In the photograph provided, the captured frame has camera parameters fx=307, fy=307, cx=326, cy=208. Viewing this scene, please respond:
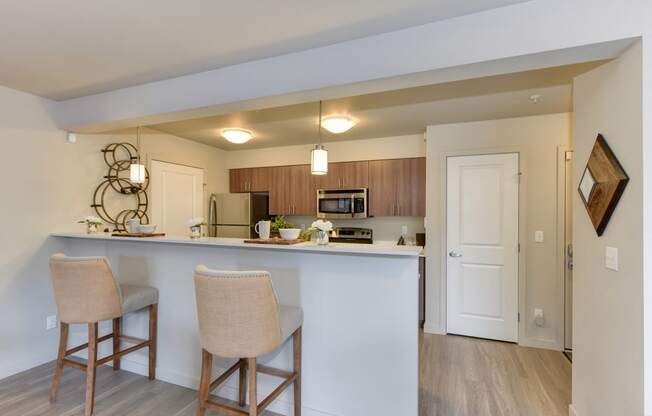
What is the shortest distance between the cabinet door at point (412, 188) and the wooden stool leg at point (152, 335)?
299cm

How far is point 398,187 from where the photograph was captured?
13.7 feet

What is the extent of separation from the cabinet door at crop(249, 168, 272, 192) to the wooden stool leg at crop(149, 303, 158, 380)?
272 cm

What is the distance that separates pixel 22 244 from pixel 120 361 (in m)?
1.34

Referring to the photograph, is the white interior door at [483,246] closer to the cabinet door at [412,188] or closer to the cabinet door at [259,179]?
the cabinet door at [412,188]

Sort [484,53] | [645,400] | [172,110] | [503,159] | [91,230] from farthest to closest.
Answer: [503,159]
[91,230]
[172,110]
[484,53]
[645,400]

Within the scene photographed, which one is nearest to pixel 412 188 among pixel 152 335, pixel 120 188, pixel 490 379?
pixel 490 379

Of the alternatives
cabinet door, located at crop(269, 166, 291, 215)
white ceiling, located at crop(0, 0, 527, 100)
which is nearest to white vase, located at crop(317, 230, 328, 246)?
white ceiling, located at crop(0, 0, 527, 100)

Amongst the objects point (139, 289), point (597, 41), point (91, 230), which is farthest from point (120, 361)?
point (597, 41)

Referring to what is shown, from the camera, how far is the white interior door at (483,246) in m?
3.31

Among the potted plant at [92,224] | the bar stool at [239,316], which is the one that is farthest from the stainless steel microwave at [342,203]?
the bar stool at [239,316]

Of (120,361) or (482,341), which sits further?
(482,341)

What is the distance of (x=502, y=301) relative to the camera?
3.34 m

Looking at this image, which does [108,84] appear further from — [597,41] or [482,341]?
[482,341]

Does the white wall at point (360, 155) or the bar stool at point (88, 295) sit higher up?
the white wall at point (360, 155)
